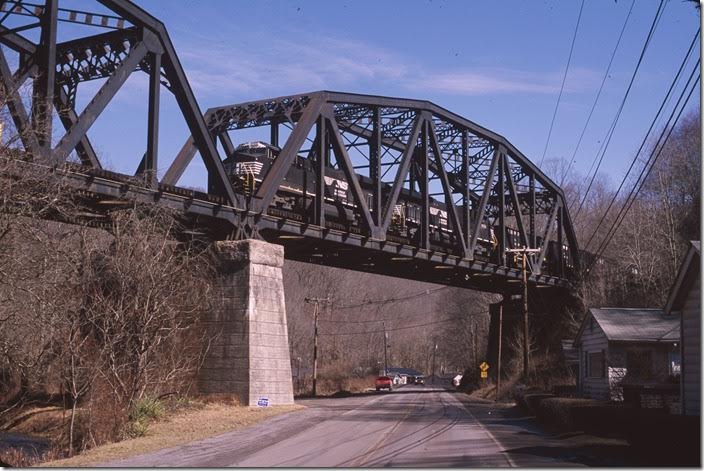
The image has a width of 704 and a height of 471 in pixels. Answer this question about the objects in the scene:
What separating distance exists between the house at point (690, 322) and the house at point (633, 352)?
45.2ft

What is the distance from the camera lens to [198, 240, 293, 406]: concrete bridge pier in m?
38.1

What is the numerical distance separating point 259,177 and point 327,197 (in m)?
5.63

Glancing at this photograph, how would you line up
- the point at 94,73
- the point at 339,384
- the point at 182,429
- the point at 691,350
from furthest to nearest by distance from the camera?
the point at 339,384, the point at 94,73, the point at 182,429, the point at 691,350

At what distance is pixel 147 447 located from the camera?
23.9 meters

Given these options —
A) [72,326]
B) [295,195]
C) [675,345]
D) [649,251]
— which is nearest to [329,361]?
[649,251]

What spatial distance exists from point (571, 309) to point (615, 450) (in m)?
59.6

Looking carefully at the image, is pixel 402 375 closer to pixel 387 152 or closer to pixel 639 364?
pixel 387 152

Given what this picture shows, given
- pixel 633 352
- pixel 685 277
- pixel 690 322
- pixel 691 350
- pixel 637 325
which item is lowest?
pixel 691 350

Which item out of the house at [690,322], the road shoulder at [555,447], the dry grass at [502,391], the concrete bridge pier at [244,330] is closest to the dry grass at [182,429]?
the concrete bridge pier at [244,330]

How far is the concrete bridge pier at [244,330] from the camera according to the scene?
38.1 m

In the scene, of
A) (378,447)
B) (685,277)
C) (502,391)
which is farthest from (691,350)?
(502,391)

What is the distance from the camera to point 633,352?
3988cm

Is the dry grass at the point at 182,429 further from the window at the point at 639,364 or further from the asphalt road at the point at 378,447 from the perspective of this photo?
the window at the point at 639,364

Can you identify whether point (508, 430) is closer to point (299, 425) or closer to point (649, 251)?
point (299, 425)
